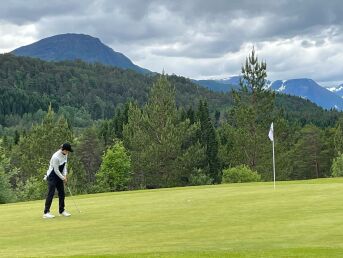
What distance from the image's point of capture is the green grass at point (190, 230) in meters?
10.2

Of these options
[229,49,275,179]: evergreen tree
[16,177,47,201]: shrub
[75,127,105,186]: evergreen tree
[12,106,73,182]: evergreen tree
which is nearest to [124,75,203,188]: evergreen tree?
[229,49,275,179]: evergreen tree

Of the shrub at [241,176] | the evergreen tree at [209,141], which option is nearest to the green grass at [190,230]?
the shrub at [241,176]

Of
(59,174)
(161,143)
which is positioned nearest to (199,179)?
(161,143)

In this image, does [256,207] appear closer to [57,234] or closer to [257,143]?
[57,234]

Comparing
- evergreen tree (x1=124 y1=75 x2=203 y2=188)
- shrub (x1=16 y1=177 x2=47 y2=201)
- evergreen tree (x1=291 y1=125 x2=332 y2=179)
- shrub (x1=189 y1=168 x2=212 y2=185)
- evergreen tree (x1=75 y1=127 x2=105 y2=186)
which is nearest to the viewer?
shrub (x1=16 y1=177 x2=47 y2=201)

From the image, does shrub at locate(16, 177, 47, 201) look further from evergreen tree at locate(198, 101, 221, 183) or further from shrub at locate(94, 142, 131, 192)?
evergreen tree at locate(198, 101, 221, 183)

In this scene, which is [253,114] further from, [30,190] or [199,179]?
[30,190]

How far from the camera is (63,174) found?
17562mm

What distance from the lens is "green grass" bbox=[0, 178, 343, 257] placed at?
10.2m

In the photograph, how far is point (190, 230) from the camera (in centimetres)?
1280

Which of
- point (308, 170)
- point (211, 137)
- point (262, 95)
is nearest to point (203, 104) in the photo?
point (211, 137)

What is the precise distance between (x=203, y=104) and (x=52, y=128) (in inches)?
1074

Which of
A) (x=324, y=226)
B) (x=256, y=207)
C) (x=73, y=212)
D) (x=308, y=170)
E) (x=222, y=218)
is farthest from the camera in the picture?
(x=308, y=170)

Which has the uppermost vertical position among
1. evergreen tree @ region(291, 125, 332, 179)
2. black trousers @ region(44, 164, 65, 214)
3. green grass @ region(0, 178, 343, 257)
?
black trousers @ region(44, 164, 65, 214)
